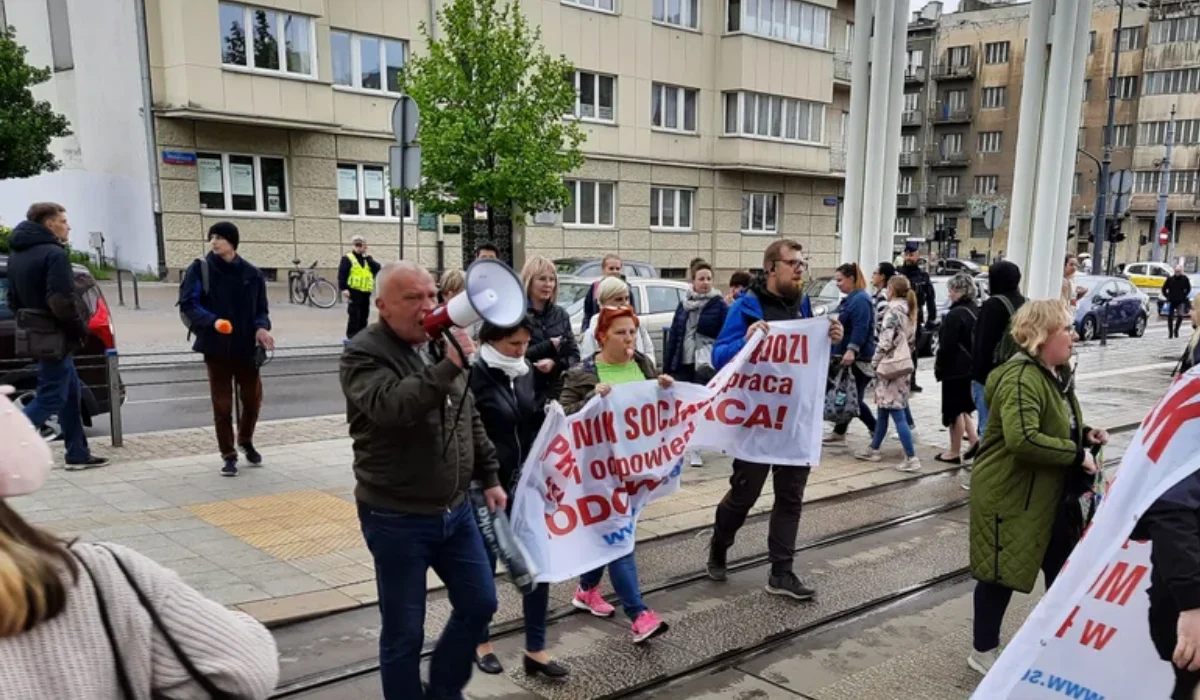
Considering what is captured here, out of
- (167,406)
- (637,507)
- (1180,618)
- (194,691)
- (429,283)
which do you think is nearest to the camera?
(194,691)

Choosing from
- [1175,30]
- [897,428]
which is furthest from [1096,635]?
[1175,30]

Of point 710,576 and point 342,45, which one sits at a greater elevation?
point 342,45

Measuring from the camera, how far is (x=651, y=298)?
39.6 feet

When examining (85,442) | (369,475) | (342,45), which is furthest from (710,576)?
(342,45)

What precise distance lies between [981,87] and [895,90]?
213 feet

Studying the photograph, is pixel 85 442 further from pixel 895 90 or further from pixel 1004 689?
pixel 895 90

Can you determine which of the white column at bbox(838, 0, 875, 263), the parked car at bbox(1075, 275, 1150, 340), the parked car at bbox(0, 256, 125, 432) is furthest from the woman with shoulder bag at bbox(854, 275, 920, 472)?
the parked car at bbox(1075, 275, 1150, 340)

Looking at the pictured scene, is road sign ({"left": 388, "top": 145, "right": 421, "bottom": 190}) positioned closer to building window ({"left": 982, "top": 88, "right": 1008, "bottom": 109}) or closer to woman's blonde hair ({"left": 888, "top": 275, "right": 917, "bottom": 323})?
woman's blonde hair ({"left": 888, "top": 275, "right": 917, "bottom": 323})

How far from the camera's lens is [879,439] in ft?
29.0

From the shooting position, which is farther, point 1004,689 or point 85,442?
point 85,442

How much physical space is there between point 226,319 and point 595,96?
946 inches

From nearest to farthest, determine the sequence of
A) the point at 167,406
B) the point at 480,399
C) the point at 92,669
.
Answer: the point at 92,669 → the point at 480,399 → the point at 167,406

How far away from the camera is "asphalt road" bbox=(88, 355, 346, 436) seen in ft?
32.5

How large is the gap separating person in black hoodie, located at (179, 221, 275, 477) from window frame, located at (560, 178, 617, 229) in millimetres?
22223
